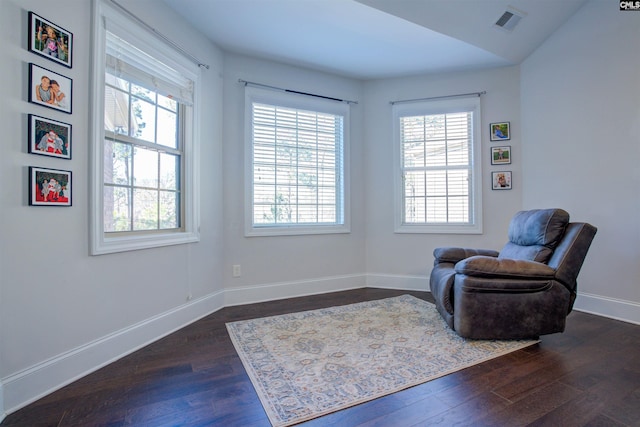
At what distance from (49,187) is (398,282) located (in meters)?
3.43

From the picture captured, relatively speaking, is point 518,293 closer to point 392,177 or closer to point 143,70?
point 392,177

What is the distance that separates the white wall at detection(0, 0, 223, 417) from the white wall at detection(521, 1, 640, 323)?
371 centimetres

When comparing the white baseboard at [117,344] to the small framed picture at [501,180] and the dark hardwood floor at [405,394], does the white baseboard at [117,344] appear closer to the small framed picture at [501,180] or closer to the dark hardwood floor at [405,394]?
the dark hardwood floor at [405,394]

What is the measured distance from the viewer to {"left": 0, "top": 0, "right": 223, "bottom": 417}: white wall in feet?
4.91

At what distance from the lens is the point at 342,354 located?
204cm

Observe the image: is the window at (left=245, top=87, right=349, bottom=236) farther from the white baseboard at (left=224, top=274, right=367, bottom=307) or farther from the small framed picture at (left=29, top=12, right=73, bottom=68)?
the small framed picture at (left=29, top=12, right=73, bottom=68)

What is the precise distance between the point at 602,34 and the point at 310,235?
11.1 feet

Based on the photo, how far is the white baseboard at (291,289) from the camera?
323 cm

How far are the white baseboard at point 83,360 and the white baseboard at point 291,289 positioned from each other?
1.85ft

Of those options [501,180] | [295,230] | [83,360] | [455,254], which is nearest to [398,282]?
[455,254]

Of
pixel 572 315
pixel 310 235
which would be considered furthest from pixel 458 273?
pixel 310 235

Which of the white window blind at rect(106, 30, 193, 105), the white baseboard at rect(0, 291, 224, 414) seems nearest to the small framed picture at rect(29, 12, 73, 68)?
the white window blind at rect(106, 30, 193, 105)

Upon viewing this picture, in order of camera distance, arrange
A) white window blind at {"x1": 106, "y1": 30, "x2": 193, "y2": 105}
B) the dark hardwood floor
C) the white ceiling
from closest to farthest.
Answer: the dark hardwood floor, white window blind at {"x1": 106, "y1": 30, "x2": 193, "y2": 105}, the white ceiling

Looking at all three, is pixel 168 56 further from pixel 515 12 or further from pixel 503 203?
pixel 503 203
